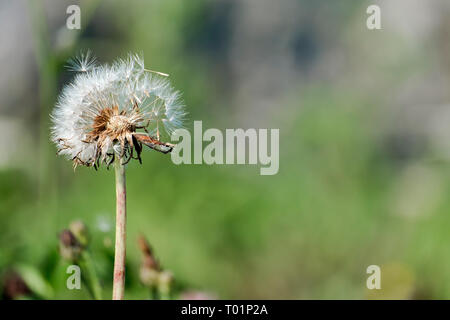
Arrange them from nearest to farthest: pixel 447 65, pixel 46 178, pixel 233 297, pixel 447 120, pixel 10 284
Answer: pixel 10 284
pixel 233 297
pixel 46 178
pixel 447 120
pixel 447 65

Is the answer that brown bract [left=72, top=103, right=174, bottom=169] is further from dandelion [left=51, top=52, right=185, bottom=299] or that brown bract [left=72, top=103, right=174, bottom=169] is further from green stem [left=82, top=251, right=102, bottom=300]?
green stem [left=82, top=251, right=102, bottom=300]

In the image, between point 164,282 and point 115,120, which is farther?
point 164,282

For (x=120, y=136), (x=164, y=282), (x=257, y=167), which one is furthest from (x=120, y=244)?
(x=257, y=167)

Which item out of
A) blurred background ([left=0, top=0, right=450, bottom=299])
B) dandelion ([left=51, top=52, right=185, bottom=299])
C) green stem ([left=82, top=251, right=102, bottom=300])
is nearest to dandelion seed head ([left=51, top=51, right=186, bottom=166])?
dandelion ([left=51, top=52, right=185, bottom=299])

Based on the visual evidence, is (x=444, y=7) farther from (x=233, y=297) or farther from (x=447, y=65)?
(x=233, y=297)

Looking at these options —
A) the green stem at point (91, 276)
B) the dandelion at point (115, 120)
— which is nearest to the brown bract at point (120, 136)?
the dandelion at point (115, 120)

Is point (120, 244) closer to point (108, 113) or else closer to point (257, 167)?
point (108, 113)
